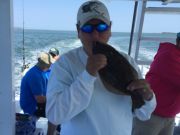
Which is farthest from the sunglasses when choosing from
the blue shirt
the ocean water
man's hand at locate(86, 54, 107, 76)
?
the blue shirt

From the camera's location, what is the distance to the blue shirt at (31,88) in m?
3.05

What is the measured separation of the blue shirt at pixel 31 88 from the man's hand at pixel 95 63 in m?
2.10

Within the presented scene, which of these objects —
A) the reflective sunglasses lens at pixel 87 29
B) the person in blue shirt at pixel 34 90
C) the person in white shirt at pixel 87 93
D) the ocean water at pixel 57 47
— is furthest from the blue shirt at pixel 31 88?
the reflective sunglasses lens at pixel 87 29

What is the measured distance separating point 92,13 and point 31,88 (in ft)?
6.91

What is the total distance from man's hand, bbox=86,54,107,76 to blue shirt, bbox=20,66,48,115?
2.10 meters

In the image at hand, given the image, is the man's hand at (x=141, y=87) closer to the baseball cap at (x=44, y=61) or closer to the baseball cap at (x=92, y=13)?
the baseball cap at (x=92, y=13)

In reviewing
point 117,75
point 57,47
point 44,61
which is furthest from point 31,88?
point 57,47

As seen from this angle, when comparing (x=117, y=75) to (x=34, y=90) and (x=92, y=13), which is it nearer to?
(x=92, y=13)

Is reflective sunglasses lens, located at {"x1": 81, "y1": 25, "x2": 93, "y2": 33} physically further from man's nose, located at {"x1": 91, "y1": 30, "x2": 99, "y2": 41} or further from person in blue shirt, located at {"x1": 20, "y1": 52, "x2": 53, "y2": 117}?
person in blue shirt, located at {"x1": 20, "y1": 52, "x2": 53, "y2": 117}

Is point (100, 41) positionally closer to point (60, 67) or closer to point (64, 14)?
point (60, 67)

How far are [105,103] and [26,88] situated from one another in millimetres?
2095

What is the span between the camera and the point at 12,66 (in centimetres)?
174

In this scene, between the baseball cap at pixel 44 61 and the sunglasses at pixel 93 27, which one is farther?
the baseball cap at pixel 44 61

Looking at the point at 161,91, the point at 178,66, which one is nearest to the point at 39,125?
the point at 161,91
